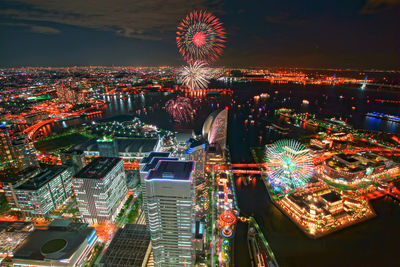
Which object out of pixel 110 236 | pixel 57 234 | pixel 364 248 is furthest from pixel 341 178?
pixel 57 234

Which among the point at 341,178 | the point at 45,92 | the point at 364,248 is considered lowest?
the point at 364,248

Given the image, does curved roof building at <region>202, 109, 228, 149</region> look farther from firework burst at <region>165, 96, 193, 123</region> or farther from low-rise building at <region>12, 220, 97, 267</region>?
low-rise building at <region>12, 220, 97, 267</region>

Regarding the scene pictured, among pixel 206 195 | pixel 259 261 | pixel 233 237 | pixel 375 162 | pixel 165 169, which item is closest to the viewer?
pixel 165 169

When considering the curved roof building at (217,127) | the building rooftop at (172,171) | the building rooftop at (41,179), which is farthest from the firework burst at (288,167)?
the building rooftop at (41,179)

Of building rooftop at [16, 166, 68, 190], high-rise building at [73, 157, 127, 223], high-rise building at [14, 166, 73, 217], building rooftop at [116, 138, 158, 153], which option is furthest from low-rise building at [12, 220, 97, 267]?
building rooftop at [116, 138, 158, 153]

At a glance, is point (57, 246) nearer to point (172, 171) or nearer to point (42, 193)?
Result: point (42, 193)

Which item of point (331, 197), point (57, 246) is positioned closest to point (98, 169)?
point (57, 246)

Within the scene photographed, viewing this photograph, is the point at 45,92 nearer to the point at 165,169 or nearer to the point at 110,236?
the point at 110,236

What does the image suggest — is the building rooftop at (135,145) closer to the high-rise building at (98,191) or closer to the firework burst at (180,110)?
the high-rise building at (98,191)
